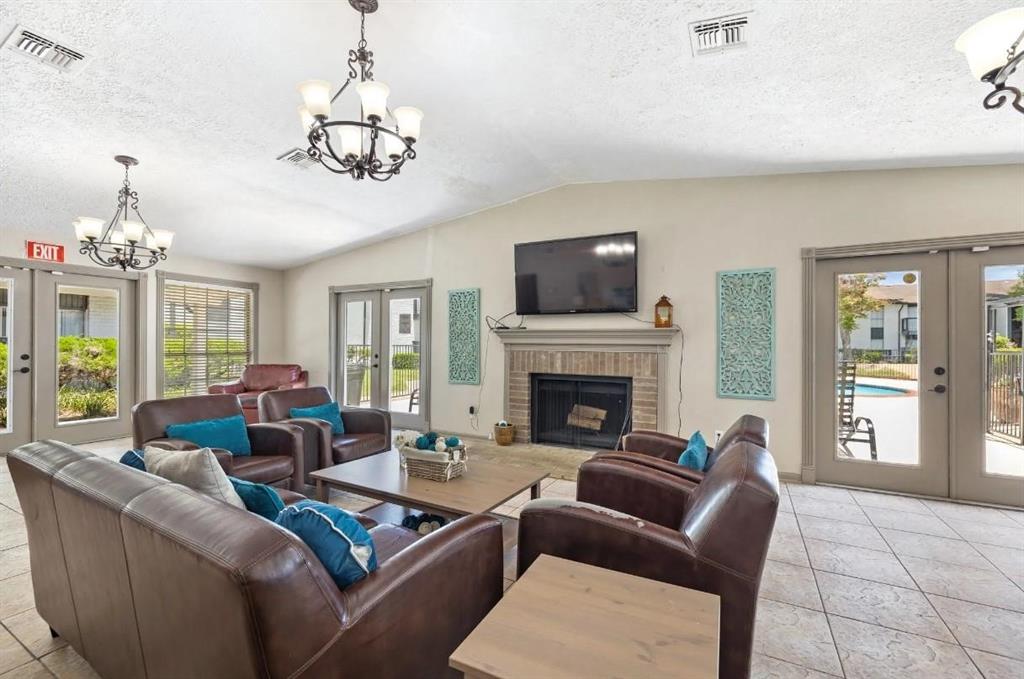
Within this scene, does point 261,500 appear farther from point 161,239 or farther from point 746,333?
point 746,333

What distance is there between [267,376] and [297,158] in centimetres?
356

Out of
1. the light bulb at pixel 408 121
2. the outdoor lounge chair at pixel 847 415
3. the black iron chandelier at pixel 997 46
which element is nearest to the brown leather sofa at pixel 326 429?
the light bulb at pixel 408 121

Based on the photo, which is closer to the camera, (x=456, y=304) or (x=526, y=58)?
(x=526, y=58)

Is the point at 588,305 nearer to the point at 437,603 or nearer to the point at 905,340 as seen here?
the point at 905,340

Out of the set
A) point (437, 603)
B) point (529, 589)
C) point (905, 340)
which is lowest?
point (437, 603)

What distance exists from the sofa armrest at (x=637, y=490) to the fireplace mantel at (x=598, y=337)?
7.14ft

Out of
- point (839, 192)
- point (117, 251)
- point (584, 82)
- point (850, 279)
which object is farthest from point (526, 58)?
point (117, 251)

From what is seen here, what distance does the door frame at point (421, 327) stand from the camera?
5914 millimetres


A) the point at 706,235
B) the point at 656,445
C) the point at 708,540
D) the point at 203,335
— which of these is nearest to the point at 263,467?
the point at 656,445

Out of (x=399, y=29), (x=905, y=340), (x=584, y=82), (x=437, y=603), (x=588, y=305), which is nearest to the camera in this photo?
(x=437, y=603)

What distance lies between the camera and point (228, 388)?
605 cm

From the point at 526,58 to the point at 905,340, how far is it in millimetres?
3625

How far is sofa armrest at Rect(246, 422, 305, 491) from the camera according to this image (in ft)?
10.9

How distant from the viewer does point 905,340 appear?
3.71 meters
